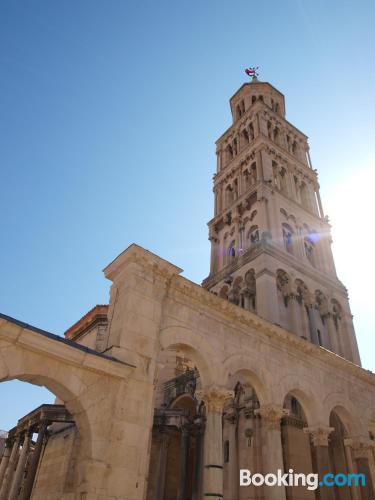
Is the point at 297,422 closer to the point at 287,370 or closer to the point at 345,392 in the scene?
the point at 345,392

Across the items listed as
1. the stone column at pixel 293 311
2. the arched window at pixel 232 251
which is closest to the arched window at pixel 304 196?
the arched window at pixel 232 251

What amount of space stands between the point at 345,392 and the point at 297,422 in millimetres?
2484

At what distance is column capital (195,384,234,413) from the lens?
12961mm

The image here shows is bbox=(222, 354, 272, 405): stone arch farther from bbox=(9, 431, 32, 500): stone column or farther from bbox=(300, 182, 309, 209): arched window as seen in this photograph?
bbox=(300, 182, 309, 209): arched window

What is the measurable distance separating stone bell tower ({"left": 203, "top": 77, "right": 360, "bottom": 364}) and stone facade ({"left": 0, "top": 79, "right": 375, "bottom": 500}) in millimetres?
119

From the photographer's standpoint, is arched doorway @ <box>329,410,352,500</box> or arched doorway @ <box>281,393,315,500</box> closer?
arched doorway @ <box>281,393,315,500</box>

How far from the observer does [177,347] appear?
13398 millimetres

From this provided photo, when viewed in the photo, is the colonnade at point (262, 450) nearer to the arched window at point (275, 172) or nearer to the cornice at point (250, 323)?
the cornice at point (250, 323)

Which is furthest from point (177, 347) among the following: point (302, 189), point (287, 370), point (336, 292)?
point (302, 189)

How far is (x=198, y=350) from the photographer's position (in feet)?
43.0

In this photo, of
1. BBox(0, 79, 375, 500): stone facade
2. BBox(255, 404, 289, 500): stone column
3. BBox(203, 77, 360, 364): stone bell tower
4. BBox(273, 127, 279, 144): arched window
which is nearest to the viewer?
BBox(0, 79, 375, 500): stone facade

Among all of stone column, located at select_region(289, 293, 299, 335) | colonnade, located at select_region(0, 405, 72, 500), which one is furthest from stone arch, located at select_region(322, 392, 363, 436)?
colonnade, located at select_region(0, 405, 72, 500)

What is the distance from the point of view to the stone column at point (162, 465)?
1859 cm

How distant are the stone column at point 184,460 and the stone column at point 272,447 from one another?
594cm
